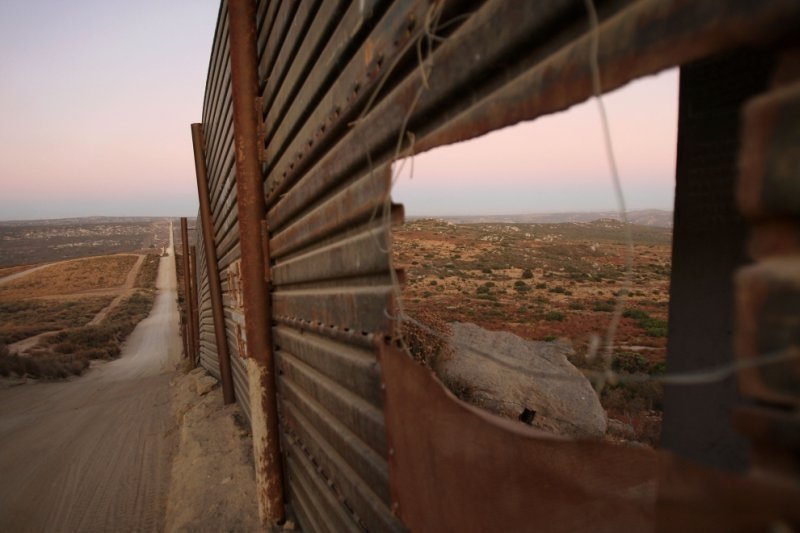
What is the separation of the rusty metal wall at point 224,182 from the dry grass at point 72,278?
48.4 metres

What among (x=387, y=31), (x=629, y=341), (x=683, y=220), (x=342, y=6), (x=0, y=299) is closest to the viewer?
(x=387, y=31)

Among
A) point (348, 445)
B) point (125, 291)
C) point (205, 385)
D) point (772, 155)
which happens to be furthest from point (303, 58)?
point (125, 291)

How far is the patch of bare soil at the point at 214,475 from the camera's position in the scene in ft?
14.9

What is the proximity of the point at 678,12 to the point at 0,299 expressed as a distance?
2203 inches

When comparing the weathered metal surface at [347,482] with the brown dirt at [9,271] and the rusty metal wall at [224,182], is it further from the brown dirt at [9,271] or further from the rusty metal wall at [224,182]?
the brown dirt at [9,271]

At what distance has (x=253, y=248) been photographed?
394 cm

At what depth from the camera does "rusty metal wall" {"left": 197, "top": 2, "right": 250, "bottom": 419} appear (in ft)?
18.7

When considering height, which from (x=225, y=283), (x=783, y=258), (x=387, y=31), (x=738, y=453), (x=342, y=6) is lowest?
(x=738, y=453)

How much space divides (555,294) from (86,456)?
19871 millimetres

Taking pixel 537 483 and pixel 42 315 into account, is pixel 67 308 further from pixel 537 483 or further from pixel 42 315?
pixel 537 483

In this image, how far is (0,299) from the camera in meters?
44.1

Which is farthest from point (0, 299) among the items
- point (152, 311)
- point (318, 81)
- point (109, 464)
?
point (318, 81)

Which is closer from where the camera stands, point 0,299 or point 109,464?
point 109,464

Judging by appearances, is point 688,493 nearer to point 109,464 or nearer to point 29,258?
point 109,464
